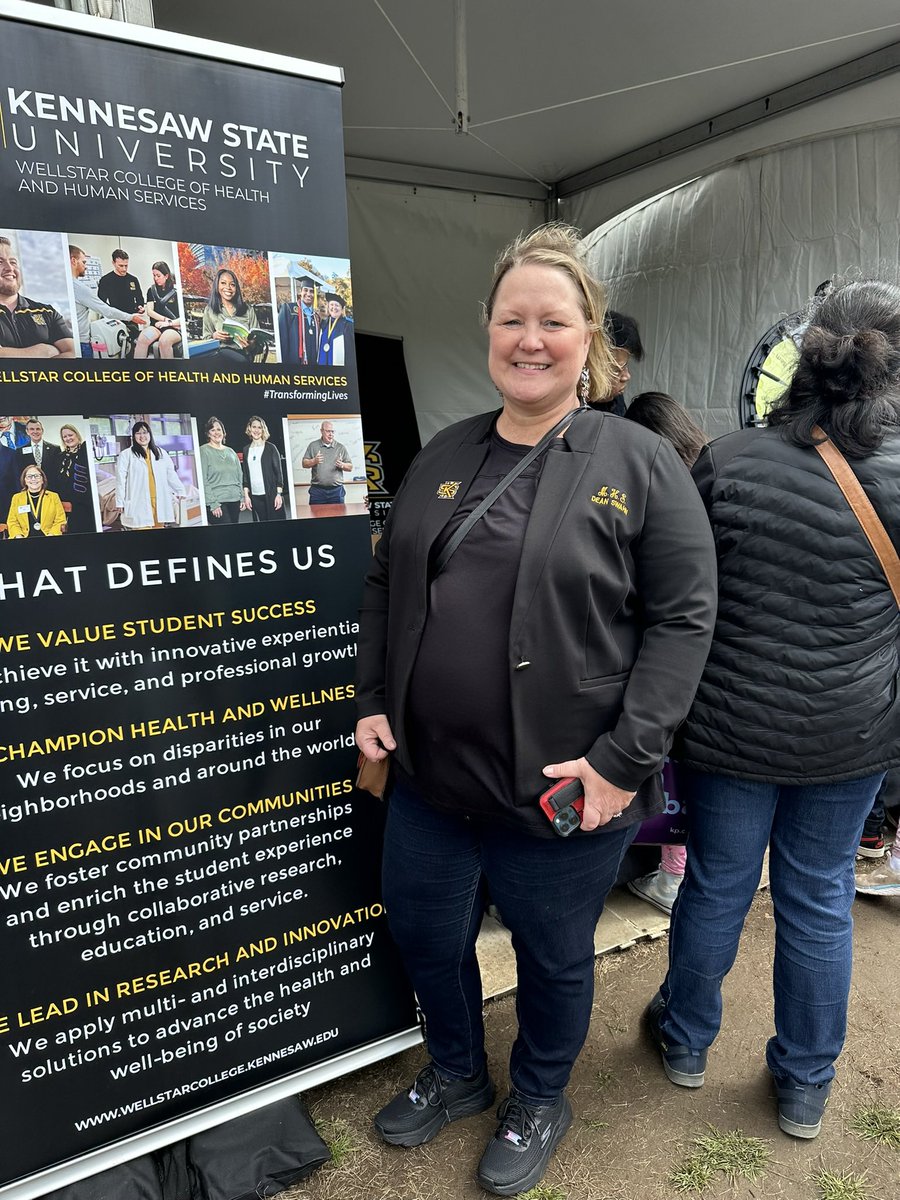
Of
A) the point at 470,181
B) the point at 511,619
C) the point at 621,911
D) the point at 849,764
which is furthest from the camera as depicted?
the point at 470,181

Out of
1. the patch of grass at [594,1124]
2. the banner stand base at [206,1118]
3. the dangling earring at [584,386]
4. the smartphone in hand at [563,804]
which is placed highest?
the dangling earring at [584,386]

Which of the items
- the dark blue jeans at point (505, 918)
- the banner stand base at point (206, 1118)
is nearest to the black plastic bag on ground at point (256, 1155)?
the banner stand base at point (206, 1118)

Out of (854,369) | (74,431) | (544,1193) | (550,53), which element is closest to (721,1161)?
(544,1193)

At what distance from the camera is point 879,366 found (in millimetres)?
1432

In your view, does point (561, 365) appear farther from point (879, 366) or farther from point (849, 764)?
point (849, 764)

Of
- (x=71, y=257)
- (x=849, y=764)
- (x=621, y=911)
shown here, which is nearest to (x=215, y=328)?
(x=71, y=257)

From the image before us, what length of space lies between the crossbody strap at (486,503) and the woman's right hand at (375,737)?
1.03 feet

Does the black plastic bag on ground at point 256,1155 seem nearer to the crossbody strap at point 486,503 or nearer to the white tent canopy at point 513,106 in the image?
the crossbody strap at point 486,503

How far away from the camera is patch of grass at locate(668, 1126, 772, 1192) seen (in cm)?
158

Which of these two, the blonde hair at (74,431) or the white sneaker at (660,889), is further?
the white sneaker at (660,889)

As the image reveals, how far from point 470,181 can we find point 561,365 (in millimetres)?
3887

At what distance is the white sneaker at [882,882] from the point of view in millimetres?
2539

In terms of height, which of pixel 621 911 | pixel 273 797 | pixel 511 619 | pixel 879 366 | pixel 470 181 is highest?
pixel 470 181

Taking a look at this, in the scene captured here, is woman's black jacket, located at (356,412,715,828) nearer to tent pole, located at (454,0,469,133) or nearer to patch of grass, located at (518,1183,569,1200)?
patch of grass, located at (518,1183,569,1200)
